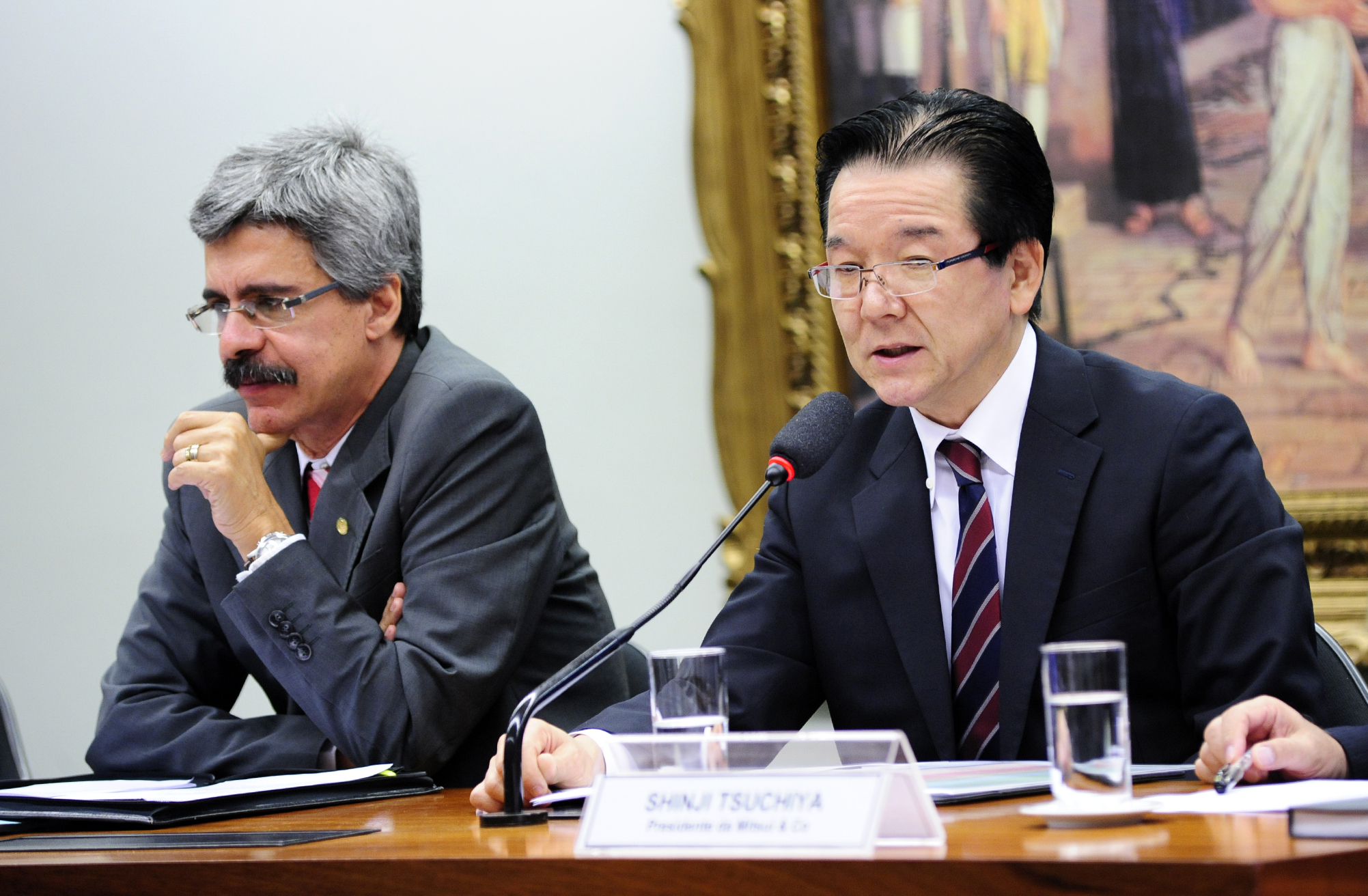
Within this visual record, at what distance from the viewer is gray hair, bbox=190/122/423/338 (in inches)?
87.1

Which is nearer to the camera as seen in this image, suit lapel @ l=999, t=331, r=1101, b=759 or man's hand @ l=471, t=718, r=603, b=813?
man's hand @ l=471, t=718, r=603, b=813

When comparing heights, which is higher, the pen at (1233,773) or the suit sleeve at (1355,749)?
the pen at (1233,773)

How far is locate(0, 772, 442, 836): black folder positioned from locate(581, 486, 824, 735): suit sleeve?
377 mm

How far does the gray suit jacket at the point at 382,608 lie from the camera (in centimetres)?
196

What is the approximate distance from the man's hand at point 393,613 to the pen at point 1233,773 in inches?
46.4

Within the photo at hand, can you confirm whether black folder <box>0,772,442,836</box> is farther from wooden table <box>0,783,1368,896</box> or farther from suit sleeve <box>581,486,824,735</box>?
suit sleeve <box>581,486,824,735</box>

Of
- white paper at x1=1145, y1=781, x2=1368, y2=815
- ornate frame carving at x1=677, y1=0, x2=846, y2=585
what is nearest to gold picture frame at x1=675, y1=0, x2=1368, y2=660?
ornate frame carving at x1=677, y1=0, x2=846, y2=585

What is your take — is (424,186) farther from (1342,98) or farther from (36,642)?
(1342,98)

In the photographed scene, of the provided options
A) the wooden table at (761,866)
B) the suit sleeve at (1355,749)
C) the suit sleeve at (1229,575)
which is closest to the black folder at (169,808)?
Result: the wooden table at (761,866)

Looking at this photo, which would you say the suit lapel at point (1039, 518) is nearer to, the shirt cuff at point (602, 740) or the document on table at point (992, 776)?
the document on table at point (992, 776)

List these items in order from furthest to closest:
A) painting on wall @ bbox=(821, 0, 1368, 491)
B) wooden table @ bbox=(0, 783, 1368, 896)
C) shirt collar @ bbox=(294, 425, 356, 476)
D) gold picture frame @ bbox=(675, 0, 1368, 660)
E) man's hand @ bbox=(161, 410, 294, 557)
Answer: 1. gold picture frame @ bbox=(675, 0, 1368, 660)
2. painting on wall @ bbox=(821, 0, 1368, 491)
3. shirt collar @ bbox=(294, 425, 356, 476)
4. man's hand @ bbox=(161, 410, 294, 557)
5. wooden table @ bbox=(0, 783, 1368, 896)

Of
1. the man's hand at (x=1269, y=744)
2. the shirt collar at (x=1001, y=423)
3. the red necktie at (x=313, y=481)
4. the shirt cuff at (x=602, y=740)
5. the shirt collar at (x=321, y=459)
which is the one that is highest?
the shirt collar at (x=1001, y=423)

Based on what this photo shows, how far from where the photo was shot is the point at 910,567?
174 cm

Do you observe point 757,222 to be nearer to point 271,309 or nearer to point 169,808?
point 271,309
